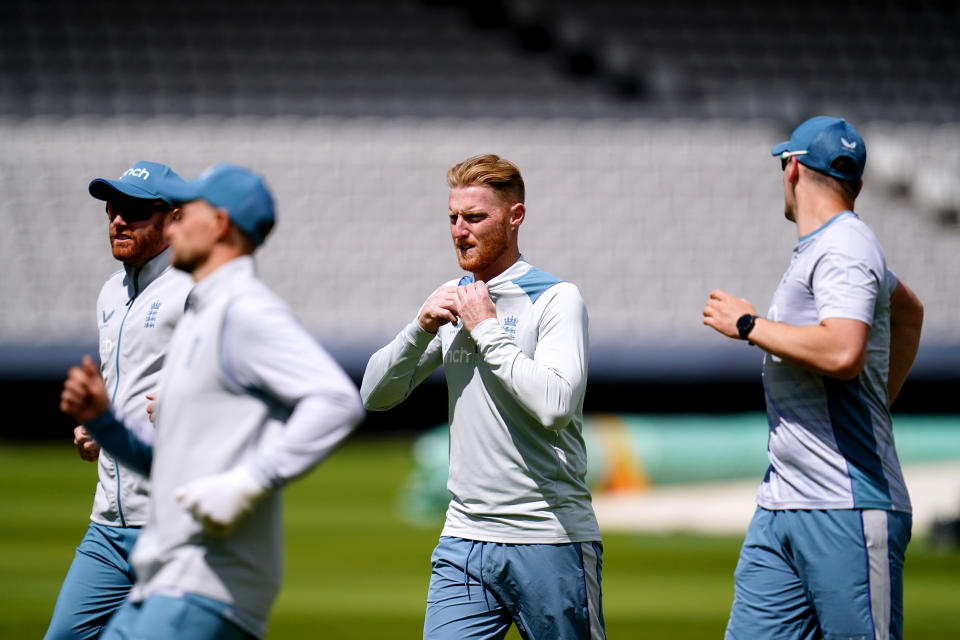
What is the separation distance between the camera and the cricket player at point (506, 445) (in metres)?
4.31

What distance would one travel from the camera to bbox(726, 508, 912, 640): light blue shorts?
3.97 metres

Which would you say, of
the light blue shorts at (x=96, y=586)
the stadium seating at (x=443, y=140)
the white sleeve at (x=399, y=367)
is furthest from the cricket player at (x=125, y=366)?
the stadium seating at (x=443, y=140)

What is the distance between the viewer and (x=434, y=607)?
4445mm

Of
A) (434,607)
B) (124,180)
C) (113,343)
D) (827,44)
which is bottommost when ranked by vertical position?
(434,607)

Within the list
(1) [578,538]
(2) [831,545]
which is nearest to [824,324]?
Result: (2) [831,545]

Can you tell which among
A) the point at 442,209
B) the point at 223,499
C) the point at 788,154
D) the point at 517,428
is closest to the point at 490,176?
the point at 517,428

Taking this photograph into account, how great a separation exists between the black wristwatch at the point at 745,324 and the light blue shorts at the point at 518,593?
942 mm

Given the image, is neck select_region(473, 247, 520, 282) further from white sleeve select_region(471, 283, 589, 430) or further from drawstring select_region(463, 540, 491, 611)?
drawstring select_region(463, 540, 491, 611)

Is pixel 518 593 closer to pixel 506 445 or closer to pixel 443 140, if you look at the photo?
pixel 506 445

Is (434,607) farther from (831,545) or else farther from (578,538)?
(831,545)

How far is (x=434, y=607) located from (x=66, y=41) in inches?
697

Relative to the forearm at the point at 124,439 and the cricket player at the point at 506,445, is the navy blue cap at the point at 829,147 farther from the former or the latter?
the forearm at the point at 124,439

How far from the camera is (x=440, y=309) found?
4.41m

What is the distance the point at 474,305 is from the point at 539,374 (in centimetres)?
35
